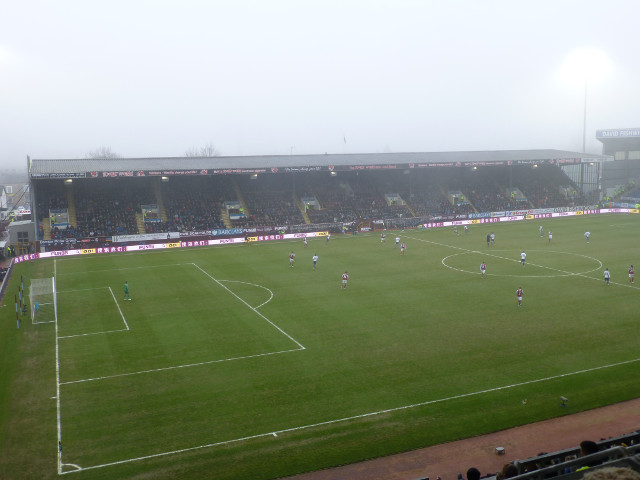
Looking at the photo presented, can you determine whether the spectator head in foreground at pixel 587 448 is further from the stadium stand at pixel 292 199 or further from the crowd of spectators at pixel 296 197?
the crowd of spectators at pixel 296 197

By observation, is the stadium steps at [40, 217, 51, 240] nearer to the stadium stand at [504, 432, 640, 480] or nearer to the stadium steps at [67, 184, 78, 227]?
the stadium steps at [67, 184, 78, 227]

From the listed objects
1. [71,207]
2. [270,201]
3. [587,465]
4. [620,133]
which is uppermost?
[620,133]

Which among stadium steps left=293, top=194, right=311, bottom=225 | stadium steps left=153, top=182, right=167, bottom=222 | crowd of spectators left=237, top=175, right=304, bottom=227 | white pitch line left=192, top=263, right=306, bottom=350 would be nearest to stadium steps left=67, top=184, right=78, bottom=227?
stadium steps left=153, top=182, right=167, bottom=222

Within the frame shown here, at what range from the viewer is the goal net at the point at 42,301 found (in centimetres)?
3247

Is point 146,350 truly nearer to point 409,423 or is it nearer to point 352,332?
point 352,332

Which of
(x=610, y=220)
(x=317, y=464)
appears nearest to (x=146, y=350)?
(x=317, y=464)

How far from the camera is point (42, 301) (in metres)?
34.5

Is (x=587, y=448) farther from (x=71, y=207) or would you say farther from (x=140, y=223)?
(x=71, y=207)

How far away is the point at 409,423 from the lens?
19.0 metres

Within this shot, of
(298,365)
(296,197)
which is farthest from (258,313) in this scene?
(296,197)

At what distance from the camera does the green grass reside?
17953 millimetres

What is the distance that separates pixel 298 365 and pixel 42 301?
62.0ft

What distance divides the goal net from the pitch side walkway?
886 inches

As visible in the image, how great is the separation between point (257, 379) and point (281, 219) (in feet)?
164
